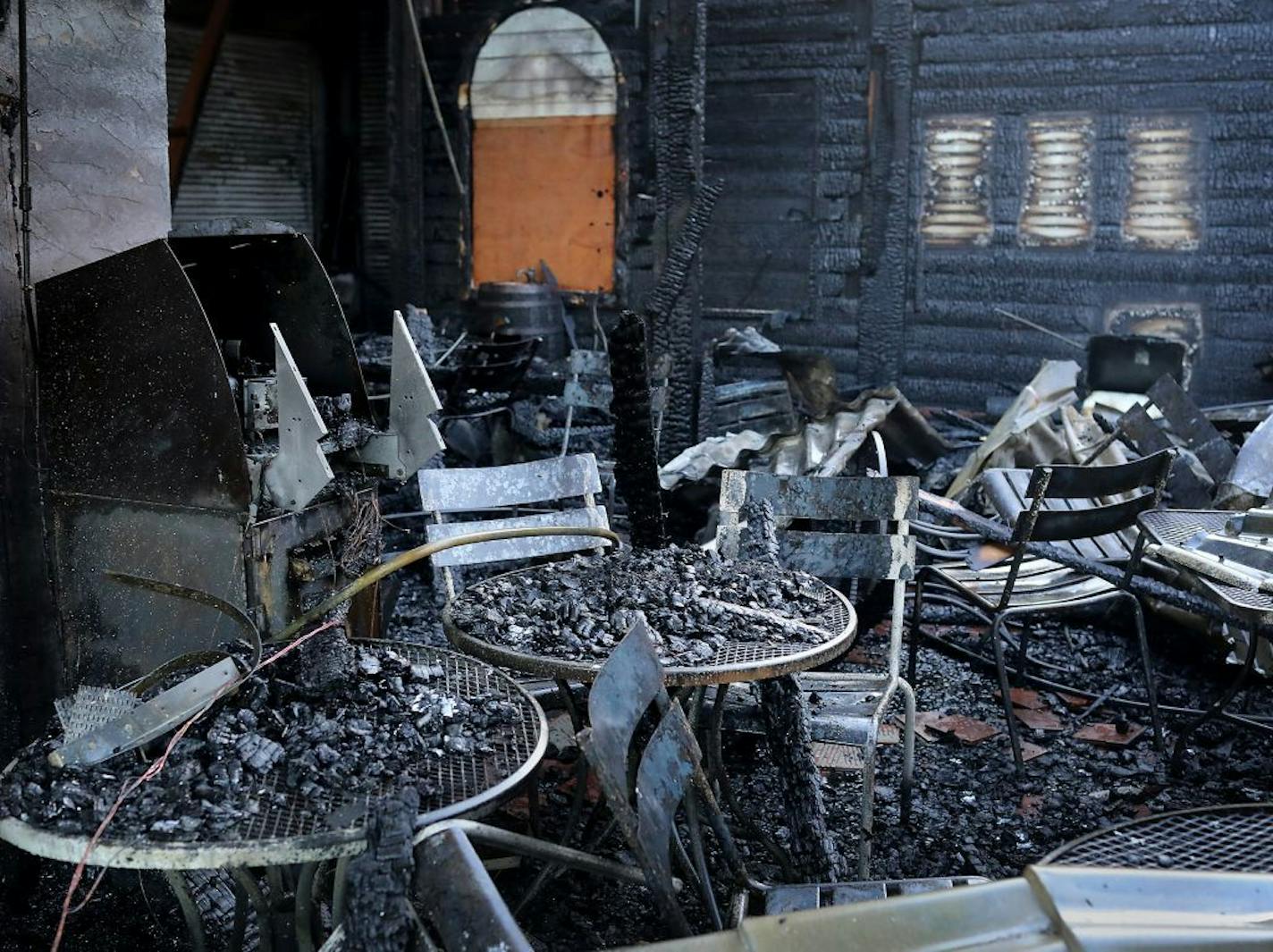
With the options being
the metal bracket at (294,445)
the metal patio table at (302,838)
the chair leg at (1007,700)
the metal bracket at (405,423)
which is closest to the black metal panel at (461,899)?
the metal patio table at (302,838)

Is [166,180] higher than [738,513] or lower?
higher

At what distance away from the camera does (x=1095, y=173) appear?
35.6ft

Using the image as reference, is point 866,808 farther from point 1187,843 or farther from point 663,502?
point 663,502

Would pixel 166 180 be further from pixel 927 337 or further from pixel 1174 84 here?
pixel 1174 84

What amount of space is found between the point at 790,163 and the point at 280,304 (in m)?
8.35

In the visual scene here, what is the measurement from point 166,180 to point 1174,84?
9.36 meters

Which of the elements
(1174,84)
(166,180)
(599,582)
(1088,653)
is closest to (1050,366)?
(1088,653)

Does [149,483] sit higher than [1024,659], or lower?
higher

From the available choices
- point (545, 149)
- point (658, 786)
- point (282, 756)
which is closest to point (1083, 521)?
point (658, 786)

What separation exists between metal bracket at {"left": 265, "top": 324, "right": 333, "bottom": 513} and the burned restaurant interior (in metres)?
0.02

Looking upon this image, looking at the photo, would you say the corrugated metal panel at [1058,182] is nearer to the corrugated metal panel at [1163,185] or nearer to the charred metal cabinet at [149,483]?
the corrugated metal panel at [1163,185]

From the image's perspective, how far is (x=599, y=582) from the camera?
13.3 feet

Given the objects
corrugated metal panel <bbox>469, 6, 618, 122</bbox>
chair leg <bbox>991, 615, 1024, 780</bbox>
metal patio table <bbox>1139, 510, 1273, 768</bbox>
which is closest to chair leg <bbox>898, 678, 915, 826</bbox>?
chair leg <bbox>991, 615, 1024, 780</bbox>

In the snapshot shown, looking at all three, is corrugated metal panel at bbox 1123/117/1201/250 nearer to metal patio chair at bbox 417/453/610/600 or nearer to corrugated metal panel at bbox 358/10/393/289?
→ metal patio chair at bbox 417/453/610/600
